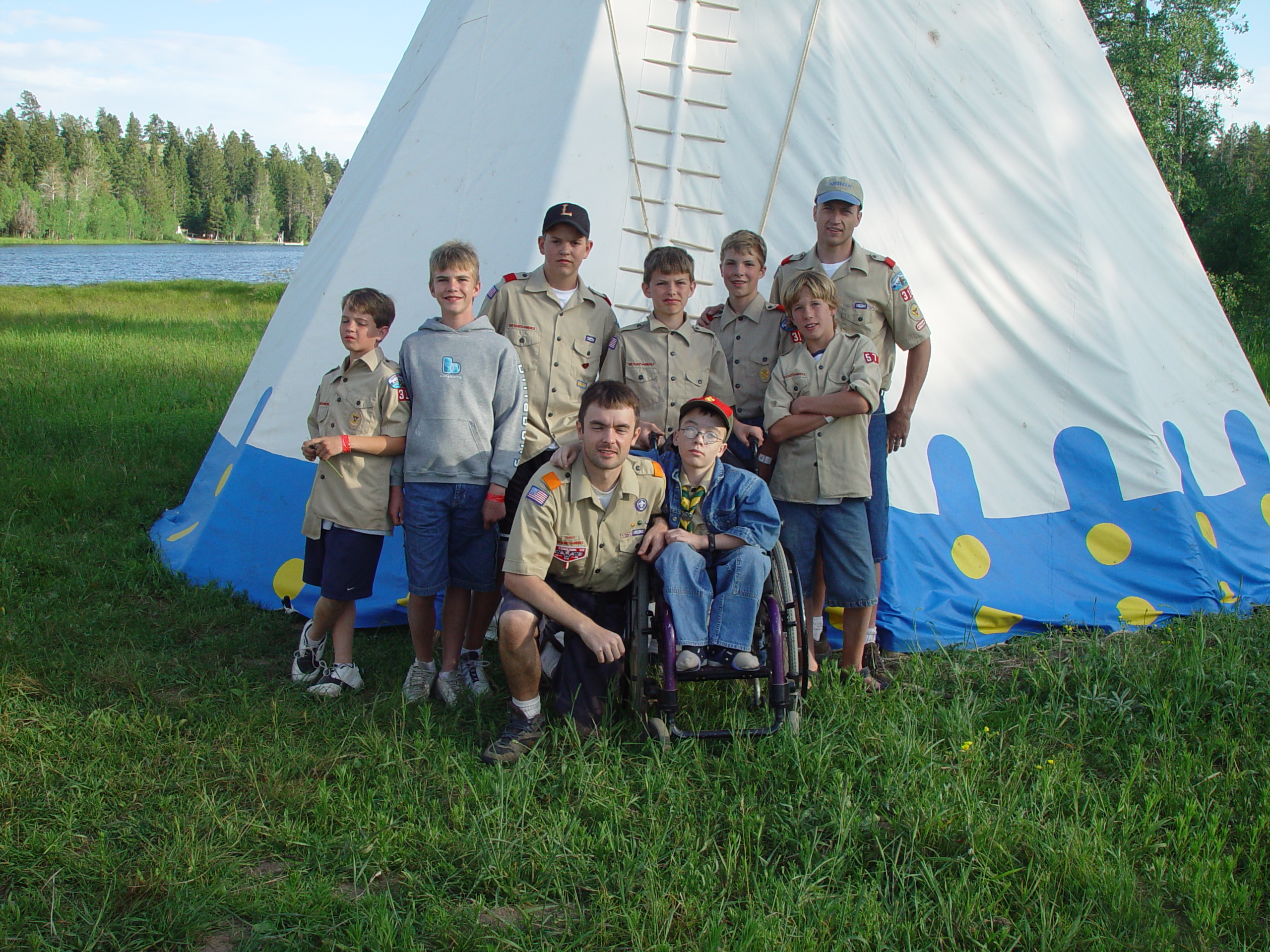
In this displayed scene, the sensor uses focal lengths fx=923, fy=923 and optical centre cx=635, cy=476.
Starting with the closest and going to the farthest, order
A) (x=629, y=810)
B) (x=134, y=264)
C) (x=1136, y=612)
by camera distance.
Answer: (x=629, y=810) → (x=1136, y=612) → (x=134, y=264)

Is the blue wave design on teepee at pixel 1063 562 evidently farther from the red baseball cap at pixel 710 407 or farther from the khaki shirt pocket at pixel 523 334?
the khaki shirt pocket at pixel 523 334

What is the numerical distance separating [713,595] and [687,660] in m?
0.26

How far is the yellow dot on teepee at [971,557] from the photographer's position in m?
3.97

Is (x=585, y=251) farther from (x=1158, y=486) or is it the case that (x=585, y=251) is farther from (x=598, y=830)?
(x=1158, y=486)

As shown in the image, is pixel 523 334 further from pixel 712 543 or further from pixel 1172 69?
pixel 1172 69

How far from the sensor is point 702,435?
3.04 metres

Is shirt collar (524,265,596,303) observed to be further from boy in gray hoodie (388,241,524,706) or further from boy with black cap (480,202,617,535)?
boy in gray hoodie (388,241,524,706)

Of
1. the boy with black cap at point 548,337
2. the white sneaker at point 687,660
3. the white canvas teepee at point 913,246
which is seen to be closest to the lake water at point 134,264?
the white canvas teepee at point 913,246

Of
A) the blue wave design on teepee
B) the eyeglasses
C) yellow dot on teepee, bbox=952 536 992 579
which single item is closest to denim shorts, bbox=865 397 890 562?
the blue wave design on teepee

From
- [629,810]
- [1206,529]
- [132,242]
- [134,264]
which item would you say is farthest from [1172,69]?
[132,242]

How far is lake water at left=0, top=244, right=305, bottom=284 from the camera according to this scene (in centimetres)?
3130

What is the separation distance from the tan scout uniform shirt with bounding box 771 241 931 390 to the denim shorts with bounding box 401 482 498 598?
1.38m

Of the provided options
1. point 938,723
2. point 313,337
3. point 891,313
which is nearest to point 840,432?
point 891,313

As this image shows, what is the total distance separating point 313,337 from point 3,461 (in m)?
2.95
